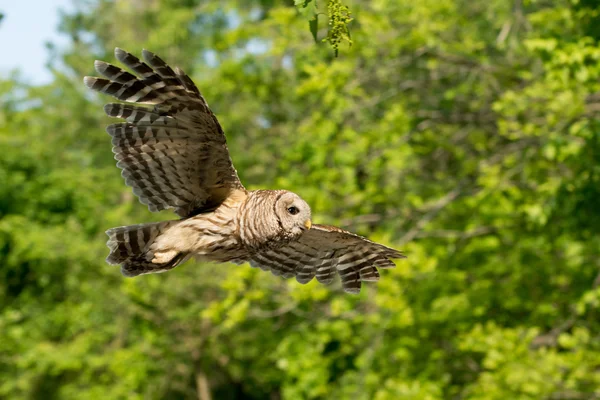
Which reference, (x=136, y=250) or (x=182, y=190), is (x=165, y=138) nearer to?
(x=182, y=190)

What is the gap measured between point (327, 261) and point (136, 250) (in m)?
1.18

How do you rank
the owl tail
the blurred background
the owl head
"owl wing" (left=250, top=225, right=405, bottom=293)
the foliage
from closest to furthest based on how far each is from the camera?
the foliage < the owl head < the owl tail < "owl wing" (left=250, top=225, right=405, bottom=293) < the blurred background

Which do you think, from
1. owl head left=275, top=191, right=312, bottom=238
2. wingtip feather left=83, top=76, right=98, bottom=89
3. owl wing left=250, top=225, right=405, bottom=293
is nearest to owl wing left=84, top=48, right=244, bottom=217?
wingtip feather left=83, top=76, right=98, bottom=89

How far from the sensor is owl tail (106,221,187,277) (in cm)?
418

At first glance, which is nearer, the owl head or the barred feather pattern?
the owl head

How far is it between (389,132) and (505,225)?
5.98 feet

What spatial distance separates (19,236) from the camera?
51.2 ft

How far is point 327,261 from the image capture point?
4816 millimetres

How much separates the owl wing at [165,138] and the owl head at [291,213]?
29cm

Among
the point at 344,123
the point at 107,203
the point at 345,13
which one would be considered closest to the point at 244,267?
the point at 344,123

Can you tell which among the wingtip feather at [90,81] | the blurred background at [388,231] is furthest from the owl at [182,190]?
the blurred background at [388,231]

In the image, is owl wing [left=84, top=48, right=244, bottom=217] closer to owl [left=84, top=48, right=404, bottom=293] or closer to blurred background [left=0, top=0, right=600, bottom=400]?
owl [left=84, top=48, right=404, bottom=293]

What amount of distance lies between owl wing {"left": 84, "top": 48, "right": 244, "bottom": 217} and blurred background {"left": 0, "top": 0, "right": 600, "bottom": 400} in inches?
119

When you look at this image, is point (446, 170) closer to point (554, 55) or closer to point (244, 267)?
point (244, 267)
